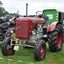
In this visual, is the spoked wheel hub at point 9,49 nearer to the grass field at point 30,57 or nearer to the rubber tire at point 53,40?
the grass field at point 30,57

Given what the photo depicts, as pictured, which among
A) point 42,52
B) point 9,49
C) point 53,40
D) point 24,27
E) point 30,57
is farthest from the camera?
point 53,40

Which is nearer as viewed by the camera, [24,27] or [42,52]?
[42,52]

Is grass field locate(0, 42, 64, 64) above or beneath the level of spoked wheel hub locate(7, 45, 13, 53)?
beneath

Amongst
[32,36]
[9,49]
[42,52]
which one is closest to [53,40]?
[32,36]

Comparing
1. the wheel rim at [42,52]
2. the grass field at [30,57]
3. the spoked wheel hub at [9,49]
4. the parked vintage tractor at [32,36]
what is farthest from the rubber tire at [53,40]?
the spoked wheel hub at [9,49]

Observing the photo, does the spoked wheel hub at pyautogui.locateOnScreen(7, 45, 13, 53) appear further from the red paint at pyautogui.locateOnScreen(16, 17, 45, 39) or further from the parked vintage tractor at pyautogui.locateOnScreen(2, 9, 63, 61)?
the red paint at pyautogui.locateOnScreen(16, 17, 45, 39)

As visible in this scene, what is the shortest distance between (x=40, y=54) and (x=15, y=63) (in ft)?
3.45

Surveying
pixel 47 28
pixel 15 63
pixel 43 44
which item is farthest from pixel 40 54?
pixel 47 28

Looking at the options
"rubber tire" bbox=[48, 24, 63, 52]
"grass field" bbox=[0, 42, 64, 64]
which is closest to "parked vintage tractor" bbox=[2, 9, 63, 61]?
"rubber tire" bbox=[48, 24, 63, 52]

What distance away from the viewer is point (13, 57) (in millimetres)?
10641

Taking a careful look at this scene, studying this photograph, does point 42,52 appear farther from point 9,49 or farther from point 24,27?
point 9,49

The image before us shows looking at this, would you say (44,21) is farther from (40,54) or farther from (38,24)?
(40,54)

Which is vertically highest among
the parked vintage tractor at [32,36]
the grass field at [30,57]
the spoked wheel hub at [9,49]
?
the parked vintage tractor at [32,36]

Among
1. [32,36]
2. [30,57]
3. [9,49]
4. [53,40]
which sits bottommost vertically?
[30,57]
